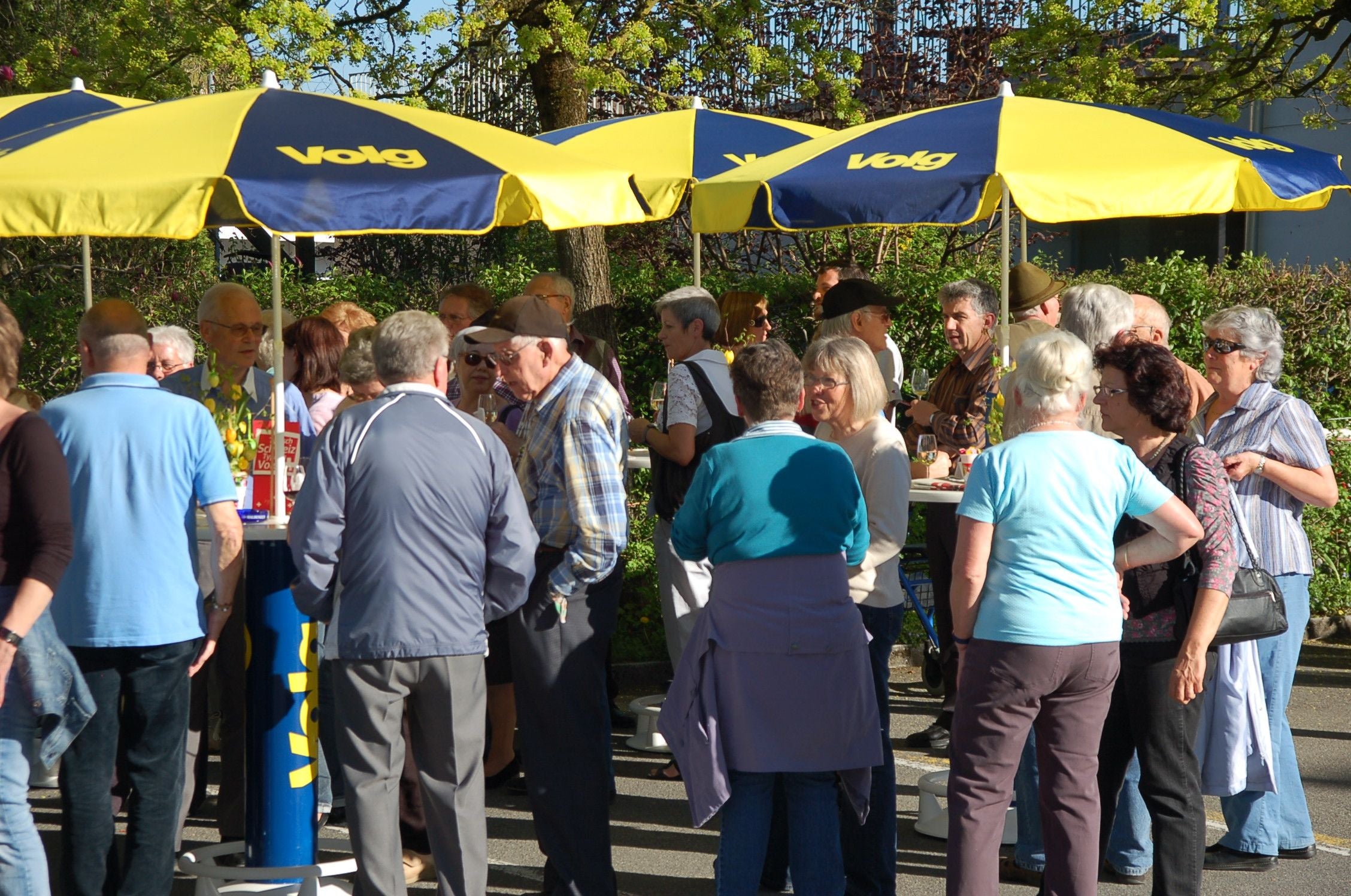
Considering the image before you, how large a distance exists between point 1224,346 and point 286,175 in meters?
3.22

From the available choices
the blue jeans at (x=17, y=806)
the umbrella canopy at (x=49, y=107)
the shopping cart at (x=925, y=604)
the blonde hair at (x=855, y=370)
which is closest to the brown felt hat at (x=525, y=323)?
the blonde hair at (x=855, y=370)

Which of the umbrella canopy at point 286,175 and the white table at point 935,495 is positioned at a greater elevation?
the umbrella canopy at point 286,175

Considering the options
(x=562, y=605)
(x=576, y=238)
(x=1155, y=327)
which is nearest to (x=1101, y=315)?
(x=1155, y=327)

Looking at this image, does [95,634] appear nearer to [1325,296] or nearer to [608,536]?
[608,536]

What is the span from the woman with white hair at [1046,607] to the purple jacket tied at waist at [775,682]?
33 cm

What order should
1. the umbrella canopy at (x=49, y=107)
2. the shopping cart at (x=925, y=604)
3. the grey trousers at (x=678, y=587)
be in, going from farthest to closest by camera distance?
the shopping cart at (x=925, y=604), the umbrella canopy at (x=49, y=107), the grey trousers at (x=678, y=587)

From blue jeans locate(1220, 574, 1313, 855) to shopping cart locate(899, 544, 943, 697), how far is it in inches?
92.0

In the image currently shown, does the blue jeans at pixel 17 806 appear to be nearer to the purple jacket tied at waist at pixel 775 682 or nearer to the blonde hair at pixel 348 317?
the purple jacket tied at waist at pixel 775 682

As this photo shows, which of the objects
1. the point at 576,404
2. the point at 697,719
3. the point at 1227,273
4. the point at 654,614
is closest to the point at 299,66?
the point at 654,614

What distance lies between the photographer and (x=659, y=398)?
6.02 metres

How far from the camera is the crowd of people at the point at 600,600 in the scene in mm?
4066

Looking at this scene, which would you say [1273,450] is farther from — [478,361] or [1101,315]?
[478,361]

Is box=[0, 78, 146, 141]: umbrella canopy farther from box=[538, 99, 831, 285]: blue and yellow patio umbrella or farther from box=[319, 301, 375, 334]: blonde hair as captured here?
box=[538, 99, 831, 285]: blue and yellow patio umbrella

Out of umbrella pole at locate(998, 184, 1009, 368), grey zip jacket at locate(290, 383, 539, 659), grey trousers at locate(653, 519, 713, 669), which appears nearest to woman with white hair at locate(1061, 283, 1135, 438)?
umbrella pole at locate(998, 184, 1009, 368)
